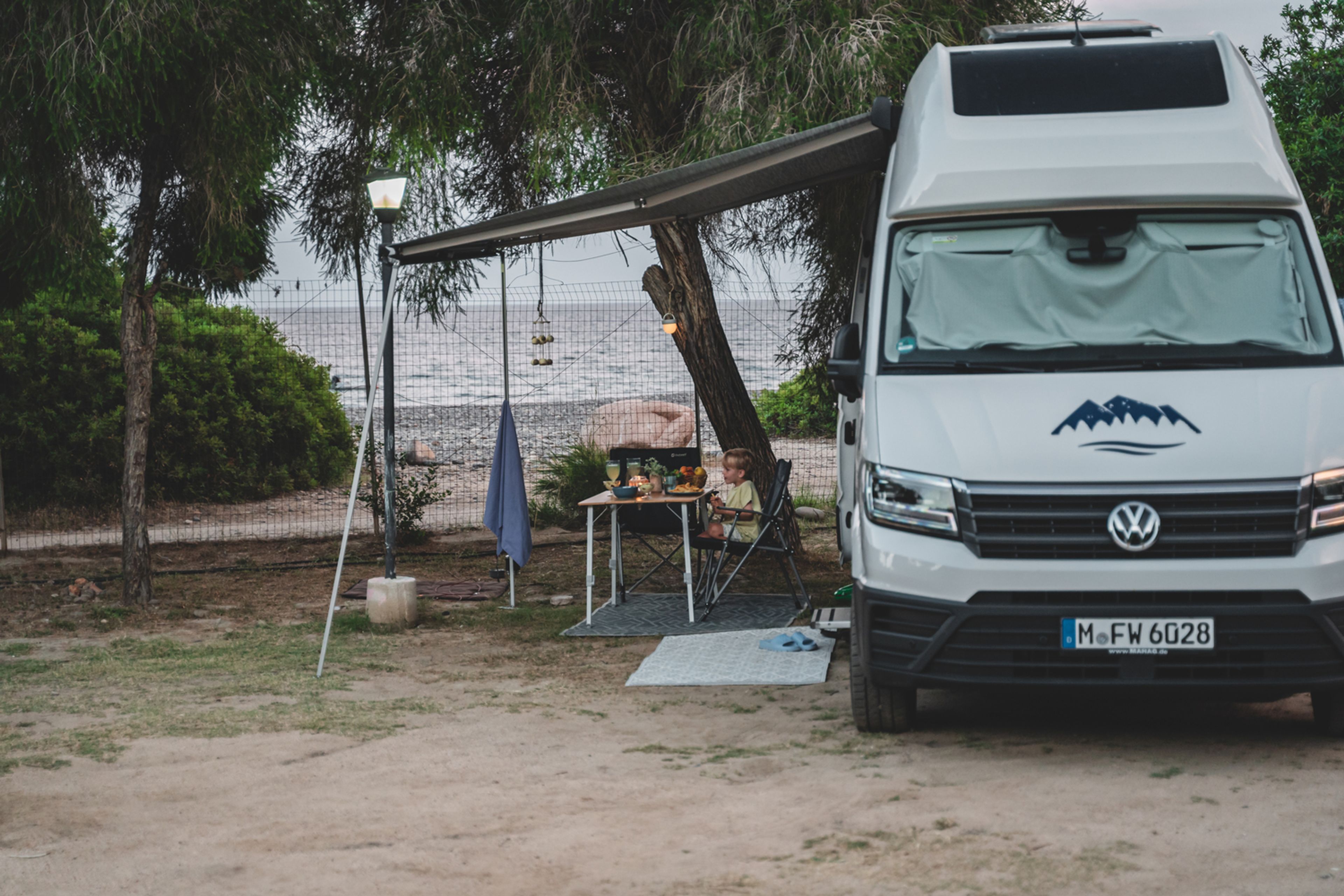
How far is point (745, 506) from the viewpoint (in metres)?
8.95

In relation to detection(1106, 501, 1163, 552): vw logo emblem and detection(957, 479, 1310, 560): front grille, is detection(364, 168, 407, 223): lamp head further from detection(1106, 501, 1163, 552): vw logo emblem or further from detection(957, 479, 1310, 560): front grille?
detection(1106, 501, 1163, 552): vw logo emblem

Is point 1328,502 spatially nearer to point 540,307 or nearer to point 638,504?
point 638,504

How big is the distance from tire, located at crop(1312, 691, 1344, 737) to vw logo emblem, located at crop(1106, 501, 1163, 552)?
1.05 metres

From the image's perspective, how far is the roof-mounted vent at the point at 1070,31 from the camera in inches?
252

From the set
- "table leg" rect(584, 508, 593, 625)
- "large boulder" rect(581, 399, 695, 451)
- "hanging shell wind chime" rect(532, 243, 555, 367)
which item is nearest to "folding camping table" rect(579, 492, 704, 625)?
"table leg" rect(584, 508, 593, 625)

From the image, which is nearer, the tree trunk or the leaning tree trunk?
the tree trunk

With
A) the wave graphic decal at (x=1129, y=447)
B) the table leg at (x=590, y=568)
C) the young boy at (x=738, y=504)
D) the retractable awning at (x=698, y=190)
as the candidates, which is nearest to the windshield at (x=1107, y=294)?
the wave graphic decal at (x=1129, y=447)

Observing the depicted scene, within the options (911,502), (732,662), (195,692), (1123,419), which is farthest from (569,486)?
(1123,419)

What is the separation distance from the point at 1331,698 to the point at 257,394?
1338cm

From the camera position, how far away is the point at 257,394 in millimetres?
16141

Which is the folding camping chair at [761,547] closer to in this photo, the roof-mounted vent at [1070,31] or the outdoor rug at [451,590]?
the outdoor rug at [451,590]

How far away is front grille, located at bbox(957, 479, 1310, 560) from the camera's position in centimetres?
461

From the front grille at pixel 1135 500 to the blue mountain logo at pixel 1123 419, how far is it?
0.43 feet

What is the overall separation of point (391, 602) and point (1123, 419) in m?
5.21
